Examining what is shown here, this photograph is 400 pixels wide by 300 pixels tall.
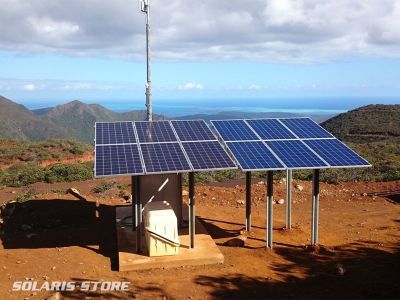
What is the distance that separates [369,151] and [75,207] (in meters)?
27.8

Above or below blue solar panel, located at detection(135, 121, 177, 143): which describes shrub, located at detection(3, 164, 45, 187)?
Result: below

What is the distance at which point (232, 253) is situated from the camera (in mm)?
12133

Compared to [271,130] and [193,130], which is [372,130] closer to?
[271,130]

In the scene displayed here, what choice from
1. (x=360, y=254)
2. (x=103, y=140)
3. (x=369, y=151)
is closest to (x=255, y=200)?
(x=360, y=254)

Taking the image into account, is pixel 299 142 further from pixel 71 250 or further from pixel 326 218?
pixel 71 250

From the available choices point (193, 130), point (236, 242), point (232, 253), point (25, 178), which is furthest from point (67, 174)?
point (232, 253)

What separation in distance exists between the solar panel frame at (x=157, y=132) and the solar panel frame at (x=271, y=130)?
2885 millimetres

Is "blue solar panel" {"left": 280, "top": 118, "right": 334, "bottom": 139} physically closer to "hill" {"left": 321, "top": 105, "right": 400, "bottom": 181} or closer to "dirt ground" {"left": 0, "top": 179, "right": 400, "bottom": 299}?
"dirt ground" {"left": 0, "top": 179, "right": 400, "bottom": 299}

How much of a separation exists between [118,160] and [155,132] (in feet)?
8.80

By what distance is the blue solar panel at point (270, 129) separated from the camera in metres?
14.0

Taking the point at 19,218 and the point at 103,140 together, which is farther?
the point at 19,218

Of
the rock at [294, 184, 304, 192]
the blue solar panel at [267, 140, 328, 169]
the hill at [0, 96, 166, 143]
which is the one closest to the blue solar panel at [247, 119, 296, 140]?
the blue solar panel at [267, 140, 328, 169]

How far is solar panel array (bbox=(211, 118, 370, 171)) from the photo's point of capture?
38.4 feet

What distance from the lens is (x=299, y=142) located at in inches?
530
